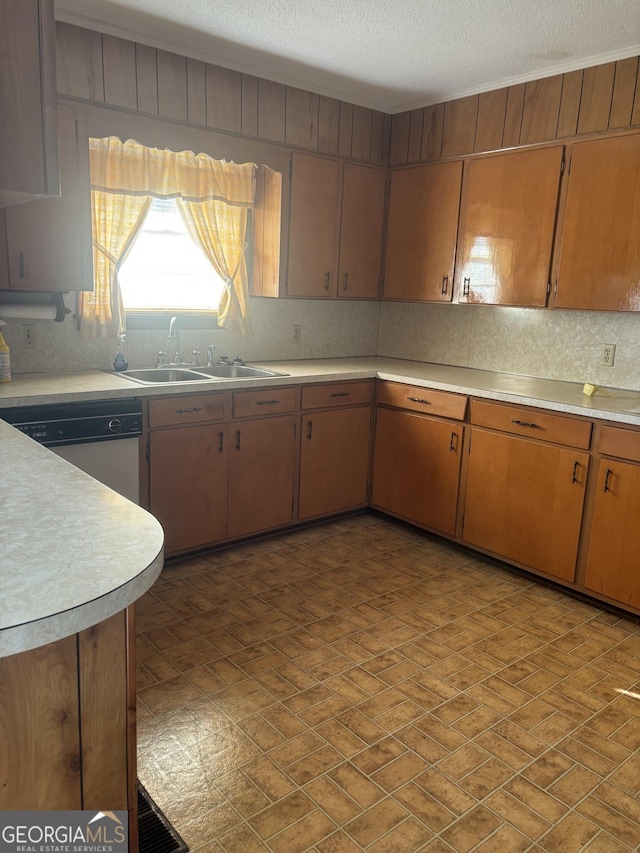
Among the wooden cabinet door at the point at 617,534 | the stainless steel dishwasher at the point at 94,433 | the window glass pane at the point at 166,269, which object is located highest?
the window glass pane at the point at 166,269

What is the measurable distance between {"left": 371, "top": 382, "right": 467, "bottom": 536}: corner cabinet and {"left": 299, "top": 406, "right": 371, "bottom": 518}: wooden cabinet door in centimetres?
9

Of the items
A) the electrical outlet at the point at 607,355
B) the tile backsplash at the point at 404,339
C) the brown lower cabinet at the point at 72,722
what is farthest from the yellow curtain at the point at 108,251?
the electrical outlet at the point at 607,355

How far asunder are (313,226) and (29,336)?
1.73 m

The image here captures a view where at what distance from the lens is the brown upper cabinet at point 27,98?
123cm

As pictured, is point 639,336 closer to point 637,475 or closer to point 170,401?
point 637,475

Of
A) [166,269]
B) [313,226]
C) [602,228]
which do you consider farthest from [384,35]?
[166,269]

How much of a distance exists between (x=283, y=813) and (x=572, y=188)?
3025 mm

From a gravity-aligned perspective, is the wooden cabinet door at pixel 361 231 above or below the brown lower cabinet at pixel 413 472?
above

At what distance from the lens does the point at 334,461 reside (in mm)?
3883

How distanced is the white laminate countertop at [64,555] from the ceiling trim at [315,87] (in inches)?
89.6

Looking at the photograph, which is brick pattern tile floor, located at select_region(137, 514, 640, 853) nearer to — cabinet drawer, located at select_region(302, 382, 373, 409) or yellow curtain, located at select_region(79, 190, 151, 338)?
cabinet drawer, located at select_region(302, 382, 373, 409)

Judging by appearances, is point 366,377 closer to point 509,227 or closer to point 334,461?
point 334,461

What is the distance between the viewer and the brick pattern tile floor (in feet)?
5.84

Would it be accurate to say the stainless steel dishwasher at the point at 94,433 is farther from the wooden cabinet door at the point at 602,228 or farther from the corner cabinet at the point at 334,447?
the wooden cabinet door at the point at 602,228
